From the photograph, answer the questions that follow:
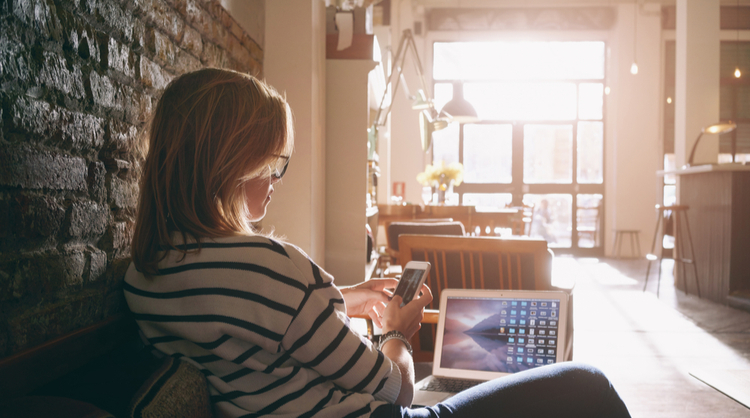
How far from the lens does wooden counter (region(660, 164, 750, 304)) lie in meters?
4.54

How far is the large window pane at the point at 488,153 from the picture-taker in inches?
352

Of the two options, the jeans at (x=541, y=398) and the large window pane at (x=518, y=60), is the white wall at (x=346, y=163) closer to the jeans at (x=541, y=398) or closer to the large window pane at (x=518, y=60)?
the jeans at (x=541, y=398)

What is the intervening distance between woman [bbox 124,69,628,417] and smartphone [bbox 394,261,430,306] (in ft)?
0.77

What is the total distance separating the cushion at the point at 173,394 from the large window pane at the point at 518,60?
869 centimetres

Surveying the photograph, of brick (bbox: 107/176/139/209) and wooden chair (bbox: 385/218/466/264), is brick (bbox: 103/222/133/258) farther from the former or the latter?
wooden chair (bbox: 385/218/466/264)

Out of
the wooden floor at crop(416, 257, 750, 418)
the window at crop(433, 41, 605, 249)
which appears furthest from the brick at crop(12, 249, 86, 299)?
the window at crop(433, 41, 605, 249)

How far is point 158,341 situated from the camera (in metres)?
0.93

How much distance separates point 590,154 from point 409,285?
341 inches

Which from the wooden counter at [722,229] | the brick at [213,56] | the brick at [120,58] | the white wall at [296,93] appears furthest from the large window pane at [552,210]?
the brick at [120,58]

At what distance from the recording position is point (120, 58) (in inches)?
44.9

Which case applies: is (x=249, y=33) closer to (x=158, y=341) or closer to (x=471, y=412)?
(x=158, y=341)

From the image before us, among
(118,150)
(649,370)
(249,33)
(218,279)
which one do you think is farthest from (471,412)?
(649,370)

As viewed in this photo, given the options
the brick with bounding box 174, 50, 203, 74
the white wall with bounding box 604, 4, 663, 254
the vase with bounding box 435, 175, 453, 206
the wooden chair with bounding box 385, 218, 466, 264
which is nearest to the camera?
the brick with bounding box 174, 50, 203, 74

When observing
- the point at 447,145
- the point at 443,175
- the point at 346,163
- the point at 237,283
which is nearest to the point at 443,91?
the point at 447,145
